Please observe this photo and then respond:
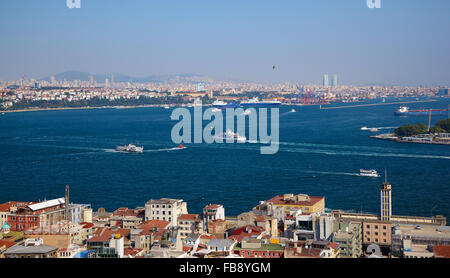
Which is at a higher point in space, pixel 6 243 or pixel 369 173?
pixel 6 243

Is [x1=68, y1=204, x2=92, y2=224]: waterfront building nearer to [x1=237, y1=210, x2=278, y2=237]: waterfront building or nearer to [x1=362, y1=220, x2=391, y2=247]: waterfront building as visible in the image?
[x1=237, y1=210, x2=278, y2=237]: waterfront building

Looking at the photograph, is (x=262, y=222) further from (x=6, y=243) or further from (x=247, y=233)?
(x=6, y=243)

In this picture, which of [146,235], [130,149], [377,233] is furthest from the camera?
[130,149]

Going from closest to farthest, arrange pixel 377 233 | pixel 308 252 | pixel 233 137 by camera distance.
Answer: pixel 308 252
pixel 377 233
pixel 233 137

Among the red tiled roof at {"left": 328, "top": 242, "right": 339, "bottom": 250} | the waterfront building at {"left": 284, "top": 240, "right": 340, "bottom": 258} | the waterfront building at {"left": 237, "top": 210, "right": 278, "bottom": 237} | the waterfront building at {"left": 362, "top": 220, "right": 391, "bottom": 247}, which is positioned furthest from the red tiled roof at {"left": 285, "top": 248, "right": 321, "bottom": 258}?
the waterfront building at {"left": 362, "top": 220, "right": 391, "bottom": 247}

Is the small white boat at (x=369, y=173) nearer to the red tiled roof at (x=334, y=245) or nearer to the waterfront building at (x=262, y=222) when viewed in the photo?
the waterfront building at (x=262, y=222)

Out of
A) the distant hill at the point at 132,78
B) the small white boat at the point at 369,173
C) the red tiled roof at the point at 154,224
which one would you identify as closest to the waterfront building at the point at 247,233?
the red tiled roof at the point at 154,224

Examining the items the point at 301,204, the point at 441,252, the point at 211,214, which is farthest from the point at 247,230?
the point at 441,252

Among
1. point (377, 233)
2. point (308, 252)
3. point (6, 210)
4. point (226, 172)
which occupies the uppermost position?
point (308, 252)
